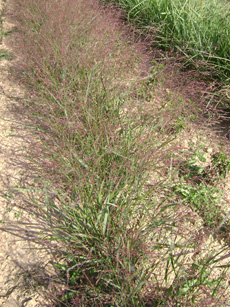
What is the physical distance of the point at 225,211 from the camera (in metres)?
2.00

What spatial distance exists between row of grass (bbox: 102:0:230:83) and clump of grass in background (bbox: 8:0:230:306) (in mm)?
575

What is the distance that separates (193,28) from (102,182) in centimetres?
225

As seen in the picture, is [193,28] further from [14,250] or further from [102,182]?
[14,250]

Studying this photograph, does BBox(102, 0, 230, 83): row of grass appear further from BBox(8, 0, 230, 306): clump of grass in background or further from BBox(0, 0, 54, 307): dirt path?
BBox(0, 0, 54, 307): dirt path

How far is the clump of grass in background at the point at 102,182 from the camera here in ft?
4.53

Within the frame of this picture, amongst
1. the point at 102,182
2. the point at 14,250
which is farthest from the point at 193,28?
the point at 14,250

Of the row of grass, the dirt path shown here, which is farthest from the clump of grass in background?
the row of grass

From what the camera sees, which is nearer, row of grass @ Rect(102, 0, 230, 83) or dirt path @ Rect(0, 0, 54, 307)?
→ dirt path @ Rect(0, 0, 54, 307)

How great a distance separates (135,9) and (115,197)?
2.99 m

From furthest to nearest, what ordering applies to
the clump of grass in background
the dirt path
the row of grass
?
the row of grass, the dirt path, the clump of grass in background

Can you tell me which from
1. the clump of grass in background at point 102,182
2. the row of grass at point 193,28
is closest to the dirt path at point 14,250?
the clump of grass in background at point 102,182

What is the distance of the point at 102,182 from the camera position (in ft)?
5.51

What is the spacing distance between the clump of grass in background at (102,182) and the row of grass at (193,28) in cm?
57

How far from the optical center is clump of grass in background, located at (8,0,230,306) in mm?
1380
